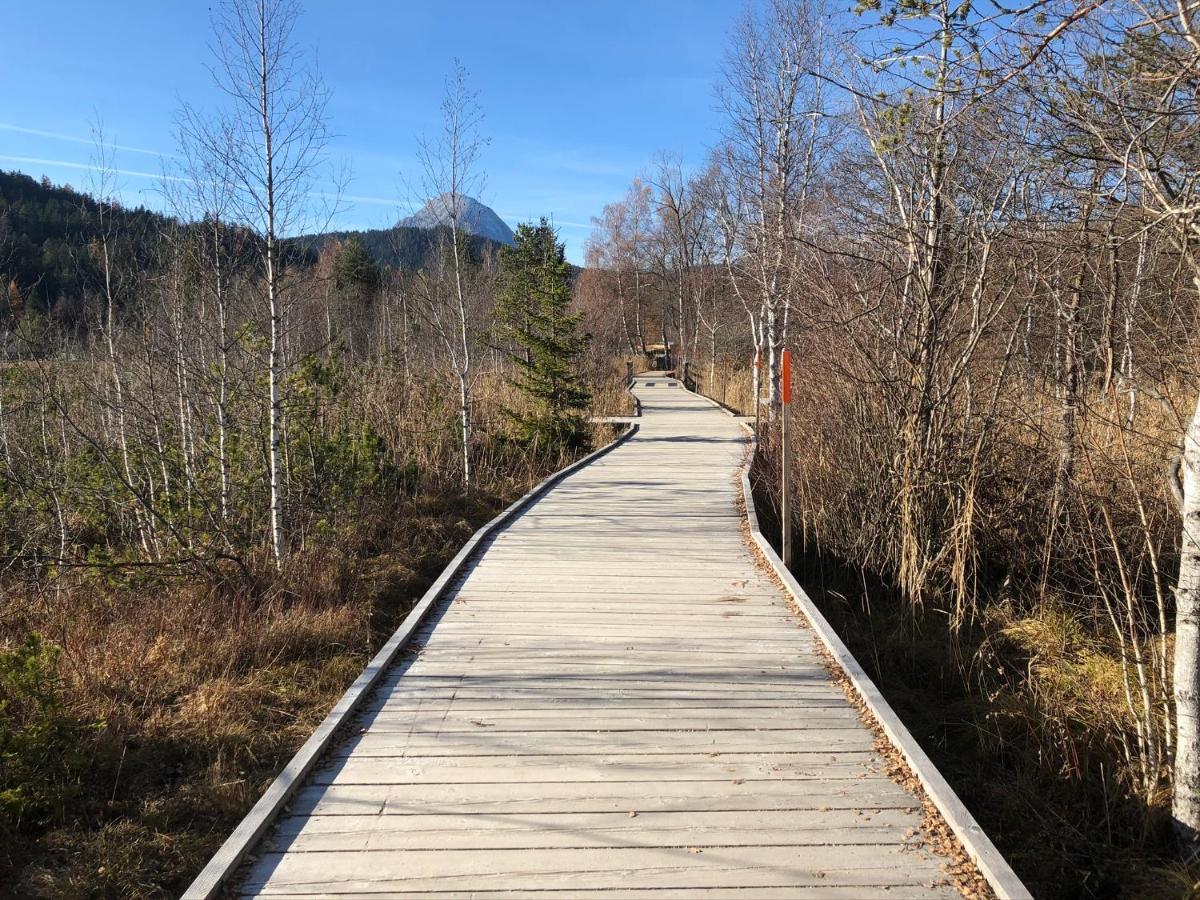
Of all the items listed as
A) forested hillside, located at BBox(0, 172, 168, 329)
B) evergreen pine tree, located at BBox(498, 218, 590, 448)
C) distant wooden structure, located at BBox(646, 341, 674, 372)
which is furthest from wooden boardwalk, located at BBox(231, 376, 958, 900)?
distant wooden structure, located at BBox(646, 341, 674, 372)

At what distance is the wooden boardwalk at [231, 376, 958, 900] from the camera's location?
2574 mm

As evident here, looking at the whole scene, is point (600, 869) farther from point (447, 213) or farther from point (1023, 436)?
point (447, 213)

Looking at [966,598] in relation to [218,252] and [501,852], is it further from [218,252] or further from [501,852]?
[218,252]

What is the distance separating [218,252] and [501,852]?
711 centimetres

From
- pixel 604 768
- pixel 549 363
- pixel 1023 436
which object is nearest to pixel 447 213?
pixel 549 363

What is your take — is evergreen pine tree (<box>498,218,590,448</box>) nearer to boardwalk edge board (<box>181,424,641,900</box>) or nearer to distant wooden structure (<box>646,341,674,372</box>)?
boardwalk edge board (<box>181,424,641,900</box>)

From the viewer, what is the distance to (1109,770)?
4.13m

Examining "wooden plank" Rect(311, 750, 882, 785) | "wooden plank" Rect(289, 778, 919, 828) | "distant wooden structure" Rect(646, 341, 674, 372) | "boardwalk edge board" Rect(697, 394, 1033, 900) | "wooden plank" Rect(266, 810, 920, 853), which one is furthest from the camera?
"distant wooden structure" Rect(646, 341, 674, 372)

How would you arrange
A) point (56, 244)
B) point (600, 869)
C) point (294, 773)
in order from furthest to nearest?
point (56, 244), point (294, 773), point (600, 869)

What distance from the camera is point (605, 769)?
3.23 metres

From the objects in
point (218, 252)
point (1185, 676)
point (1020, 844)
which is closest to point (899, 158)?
point (1185, 676)

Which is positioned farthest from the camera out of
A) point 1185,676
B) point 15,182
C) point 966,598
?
point 15,182

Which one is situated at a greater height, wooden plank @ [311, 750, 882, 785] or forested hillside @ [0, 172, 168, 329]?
forested hillside @ [0, 172, 168, 329]

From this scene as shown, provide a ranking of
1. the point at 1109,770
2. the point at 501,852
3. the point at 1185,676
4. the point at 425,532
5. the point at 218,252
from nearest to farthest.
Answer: the point at 501,852, the point at 1185,676, the point at 1109,770, the point at 218,252, the point at 425,532
